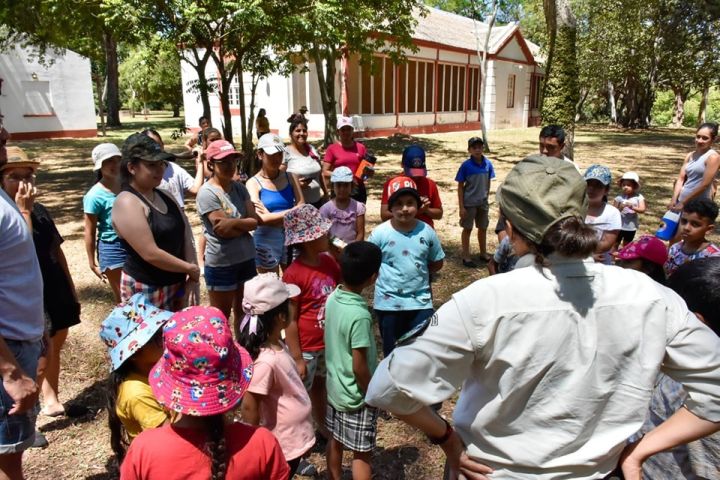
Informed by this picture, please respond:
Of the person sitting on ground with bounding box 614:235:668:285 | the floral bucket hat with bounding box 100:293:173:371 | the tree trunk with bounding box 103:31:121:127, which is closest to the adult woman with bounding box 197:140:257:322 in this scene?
the floral bucket hat with bounding box 100:293:173:371

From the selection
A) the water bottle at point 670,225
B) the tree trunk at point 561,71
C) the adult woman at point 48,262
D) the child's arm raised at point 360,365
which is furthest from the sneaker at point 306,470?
the tree trunk at point 561,71

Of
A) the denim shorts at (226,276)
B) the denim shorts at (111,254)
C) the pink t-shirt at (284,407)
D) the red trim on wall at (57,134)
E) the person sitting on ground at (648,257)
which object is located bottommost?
the pink t-shirt at (284,407)

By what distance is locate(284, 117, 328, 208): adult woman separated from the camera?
17.1 ft

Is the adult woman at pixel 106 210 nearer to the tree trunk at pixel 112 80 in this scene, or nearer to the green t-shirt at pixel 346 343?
the green t-shirt at pixel 346 343

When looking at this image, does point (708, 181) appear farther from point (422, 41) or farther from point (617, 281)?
point (422, 41)

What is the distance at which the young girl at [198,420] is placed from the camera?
1617 millimetres

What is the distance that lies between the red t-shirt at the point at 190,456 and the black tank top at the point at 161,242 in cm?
165

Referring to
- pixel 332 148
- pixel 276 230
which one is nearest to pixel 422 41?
pixel 332 148

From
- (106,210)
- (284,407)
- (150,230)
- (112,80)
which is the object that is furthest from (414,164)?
(112,80)

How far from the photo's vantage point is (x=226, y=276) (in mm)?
3971

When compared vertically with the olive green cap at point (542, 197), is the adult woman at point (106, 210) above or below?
below

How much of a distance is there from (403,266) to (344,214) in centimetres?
126

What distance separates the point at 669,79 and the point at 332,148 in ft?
102

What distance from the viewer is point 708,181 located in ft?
17.8
